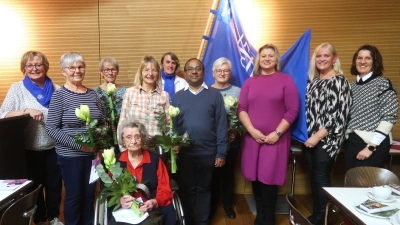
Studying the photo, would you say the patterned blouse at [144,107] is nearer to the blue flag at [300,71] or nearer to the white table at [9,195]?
the white table at [9,195]

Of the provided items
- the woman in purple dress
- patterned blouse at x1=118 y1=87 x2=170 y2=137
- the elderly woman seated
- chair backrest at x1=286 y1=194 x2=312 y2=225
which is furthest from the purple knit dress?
chair backrest at x1=286 y1=194 x2=312 y2=225

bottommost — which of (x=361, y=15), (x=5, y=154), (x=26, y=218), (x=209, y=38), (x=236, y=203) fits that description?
(x=236, y=203)

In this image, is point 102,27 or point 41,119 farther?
point 102,27

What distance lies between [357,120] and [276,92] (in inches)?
27.2

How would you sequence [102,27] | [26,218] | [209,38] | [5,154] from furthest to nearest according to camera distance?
[102,27]
[209,38]
[5,154]
[26,218]

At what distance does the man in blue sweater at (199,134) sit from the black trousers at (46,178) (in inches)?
43.7

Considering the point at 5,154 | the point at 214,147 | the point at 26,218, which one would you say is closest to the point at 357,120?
the point at 214,147

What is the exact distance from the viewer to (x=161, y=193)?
6.40ft

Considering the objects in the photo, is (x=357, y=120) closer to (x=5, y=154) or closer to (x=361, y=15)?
(x=361, y=15)

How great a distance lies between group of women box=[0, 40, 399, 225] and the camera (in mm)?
2266

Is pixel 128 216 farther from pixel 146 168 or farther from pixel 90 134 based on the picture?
pixel 90 134

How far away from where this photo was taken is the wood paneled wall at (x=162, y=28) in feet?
11.1

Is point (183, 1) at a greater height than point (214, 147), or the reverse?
point (183, 1)

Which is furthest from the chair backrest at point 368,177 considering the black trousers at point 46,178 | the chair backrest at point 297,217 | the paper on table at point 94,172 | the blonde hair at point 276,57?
the black trousers at point 46,178
